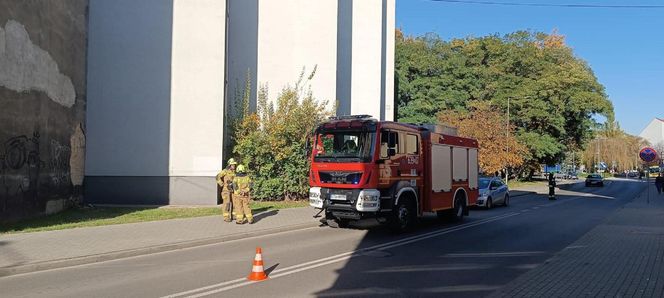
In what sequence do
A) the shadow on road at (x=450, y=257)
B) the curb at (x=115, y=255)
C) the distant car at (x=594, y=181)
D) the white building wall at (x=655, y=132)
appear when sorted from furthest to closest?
the white building wall at (x=655, y=132) < the distant car at (x=594, y=181) < the curb at (x=115, y=255) < the shadow on road at (x=450, y=257)

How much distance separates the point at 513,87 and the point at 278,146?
34890 millimetres

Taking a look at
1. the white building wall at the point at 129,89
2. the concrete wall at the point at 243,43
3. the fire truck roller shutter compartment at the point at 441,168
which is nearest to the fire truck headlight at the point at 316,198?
the fire truck roller shutter compartment at the point at 441,168

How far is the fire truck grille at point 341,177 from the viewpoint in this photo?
12391 millimetres

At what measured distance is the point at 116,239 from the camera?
36.1 ft

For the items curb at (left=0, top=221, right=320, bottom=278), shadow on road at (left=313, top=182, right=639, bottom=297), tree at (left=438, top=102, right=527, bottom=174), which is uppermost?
tree at (left=438, top=102, right=527, bottom=174)

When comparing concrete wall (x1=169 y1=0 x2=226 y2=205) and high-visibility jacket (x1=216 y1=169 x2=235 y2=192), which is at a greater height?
concrete wall (x1=169 y1=0 x2=226 y2=205)

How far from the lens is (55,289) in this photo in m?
6.98

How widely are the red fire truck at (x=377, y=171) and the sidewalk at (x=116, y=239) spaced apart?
198cm

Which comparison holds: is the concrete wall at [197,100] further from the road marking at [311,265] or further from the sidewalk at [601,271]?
the sidewalk at [601,271]

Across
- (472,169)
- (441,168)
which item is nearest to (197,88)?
(441,168)

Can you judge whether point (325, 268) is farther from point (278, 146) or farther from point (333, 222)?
point (278, 146)

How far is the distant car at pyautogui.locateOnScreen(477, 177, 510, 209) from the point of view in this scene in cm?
2189

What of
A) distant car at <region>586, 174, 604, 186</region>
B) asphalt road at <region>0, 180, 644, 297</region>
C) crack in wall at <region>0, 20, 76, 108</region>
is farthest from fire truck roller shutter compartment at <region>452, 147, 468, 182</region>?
distant car at <region>586, 174, 604, 186</region>

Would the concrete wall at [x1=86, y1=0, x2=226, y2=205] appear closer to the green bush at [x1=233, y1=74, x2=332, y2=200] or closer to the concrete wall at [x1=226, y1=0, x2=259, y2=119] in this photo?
the green bush at [x1=233, y1=74, x2=332, y2=200]
